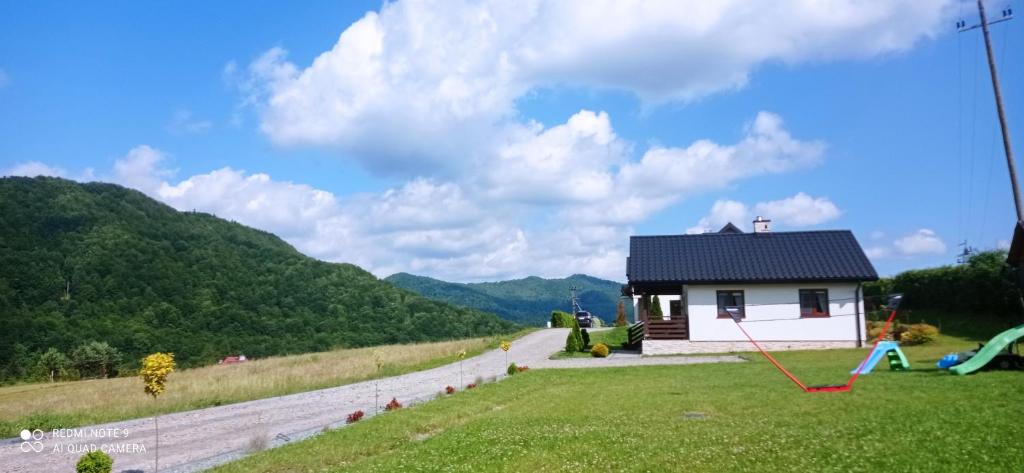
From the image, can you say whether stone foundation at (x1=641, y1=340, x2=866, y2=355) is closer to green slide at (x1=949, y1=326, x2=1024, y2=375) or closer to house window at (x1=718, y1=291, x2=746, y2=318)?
house window at (x1=718, y1=291, x2=746, y2=318)

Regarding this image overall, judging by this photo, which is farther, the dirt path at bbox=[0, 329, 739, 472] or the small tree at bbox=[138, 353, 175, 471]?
the dirt path at bbox=[0, 329, 739, 472]

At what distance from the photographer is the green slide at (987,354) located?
16.7 m

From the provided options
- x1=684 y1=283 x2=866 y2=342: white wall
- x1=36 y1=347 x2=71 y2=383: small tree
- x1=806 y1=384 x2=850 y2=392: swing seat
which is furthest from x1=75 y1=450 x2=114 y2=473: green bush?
x1=36 y1=347 x2=71 y2=383: small tree

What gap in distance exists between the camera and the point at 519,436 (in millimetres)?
10797

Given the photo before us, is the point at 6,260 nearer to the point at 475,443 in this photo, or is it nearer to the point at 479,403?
the point at 479,403

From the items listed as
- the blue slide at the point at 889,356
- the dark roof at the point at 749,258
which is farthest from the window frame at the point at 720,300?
the blue slide at the point at 889,356

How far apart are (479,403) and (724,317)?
18.2m

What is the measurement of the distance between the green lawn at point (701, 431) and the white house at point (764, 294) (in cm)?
1237

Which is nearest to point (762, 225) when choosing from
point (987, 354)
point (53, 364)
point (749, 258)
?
point (749, 258)

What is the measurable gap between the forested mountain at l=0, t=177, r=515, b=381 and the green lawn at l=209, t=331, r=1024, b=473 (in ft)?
155

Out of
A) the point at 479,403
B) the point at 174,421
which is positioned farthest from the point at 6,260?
the point at 479,403

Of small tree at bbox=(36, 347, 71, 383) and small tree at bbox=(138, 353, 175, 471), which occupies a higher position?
small tree at bbox=(138, 353, 175, 471)

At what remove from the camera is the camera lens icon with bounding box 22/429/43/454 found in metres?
14.2

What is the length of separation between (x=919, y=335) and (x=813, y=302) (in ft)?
14.2
